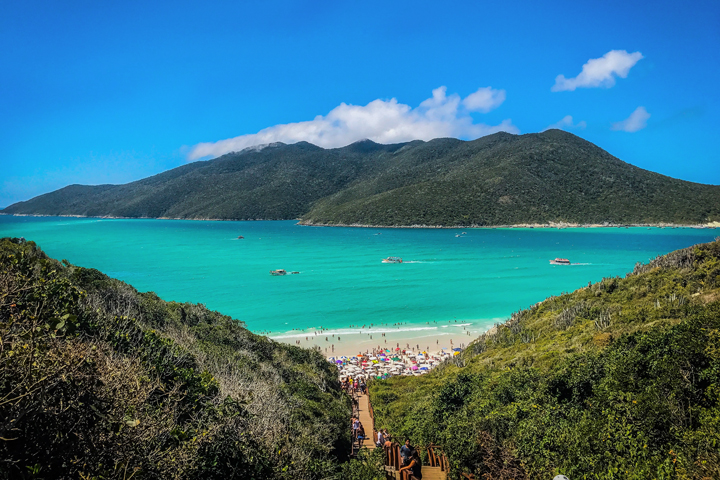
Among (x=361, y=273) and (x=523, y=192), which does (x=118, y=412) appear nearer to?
(x=361, y=273)

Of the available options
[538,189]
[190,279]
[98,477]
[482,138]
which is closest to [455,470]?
[98,477]

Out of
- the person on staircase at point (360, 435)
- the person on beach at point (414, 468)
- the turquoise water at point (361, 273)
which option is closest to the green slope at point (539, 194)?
the turquoise water at point (361, 273)

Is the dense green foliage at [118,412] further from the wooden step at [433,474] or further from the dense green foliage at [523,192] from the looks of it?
the dense green foliage at [523,192]

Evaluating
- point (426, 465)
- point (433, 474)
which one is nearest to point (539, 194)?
point (426, 465)

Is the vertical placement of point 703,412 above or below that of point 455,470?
above

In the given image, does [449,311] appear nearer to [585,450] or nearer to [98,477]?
[585,450]

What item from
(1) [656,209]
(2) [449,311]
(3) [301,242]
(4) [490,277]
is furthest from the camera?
(1) [656,209]
